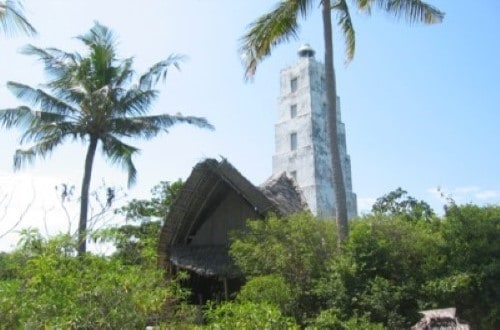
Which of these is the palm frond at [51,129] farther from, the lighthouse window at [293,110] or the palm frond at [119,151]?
the lighthouse window at [293,110]

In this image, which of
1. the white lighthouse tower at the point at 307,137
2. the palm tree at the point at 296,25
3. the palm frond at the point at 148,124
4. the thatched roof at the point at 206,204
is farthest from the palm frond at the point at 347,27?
the white lighthouse tower at the point at 307,137

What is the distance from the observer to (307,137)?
29.4m

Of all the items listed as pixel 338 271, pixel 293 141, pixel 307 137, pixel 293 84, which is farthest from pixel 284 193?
pixel 293 84

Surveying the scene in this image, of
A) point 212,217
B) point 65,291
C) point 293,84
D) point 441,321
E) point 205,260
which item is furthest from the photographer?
point 293,84

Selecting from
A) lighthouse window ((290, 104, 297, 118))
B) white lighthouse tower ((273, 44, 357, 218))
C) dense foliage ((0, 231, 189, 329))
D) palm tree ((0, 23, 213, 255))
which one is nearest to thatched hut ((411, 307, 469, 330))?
dense foliage ((0, 231, 189, 329))

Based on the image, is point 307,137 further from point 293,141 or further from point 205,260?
point 205,260

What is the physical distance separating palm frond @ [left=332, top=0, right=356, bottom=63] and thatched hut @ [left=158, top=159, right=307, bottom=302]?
10.5 ft

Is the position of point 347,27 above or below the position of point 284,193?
above

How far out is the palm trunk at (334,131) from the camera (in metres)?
8.13

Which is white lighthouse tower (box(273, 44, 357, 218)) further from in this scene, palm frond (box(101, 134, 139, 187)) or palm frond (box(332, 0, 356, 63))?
palm frond (box(332, 0, 356, 63))

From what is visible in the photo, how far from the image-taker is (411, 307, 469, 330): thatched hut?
6.55 metres

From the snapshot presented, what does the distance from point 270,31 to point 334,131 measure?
2.19 metres

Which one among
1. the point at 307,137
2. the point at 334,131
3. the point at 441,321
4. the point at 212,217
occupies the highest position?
the point at 307,137

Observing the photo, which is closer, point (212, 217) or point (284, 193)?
point (212, 217)
